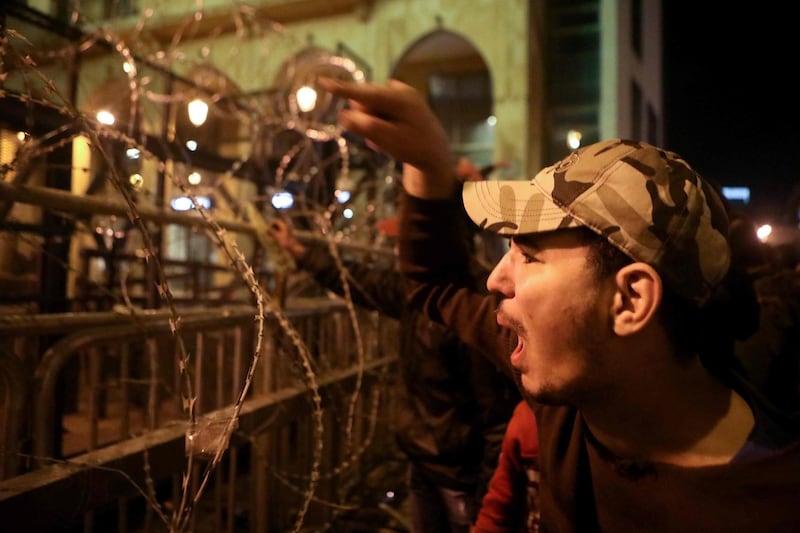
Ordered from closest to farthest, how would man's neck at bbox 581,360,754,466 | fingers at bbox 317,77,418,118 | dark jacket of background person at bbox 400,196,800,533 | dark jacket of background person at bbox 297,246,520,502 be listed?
dark jacket of background person at bbox 400,196,800,533 < man's neck at bbox 581,360,754,466 < fingers at bbox 317,77,418,118 < dark jacket of background person at bbox 297,246,520,502

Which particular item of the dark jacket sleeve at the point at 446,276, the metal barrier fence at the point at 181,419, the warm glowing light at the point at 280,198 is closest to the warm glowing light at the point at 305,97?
the warm glowing light at the point at 280,198

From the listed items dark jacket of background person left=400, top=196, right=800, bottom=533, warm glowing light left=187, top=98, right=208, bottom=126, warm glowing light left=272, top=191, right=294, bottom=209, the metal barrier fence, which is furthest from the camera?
warm glowing light left=187, top=98, right=208, bottom=126

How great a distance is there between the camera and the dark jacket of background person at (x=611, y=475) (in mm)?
1105

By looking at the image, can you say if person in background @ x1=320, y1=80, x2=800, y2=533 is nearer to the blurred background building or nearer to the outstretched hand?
the outstretched hand

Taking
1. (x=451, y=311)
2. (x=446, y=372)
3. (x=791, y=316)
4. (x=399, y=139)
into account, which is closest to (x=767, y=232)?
(x=791, y=316)

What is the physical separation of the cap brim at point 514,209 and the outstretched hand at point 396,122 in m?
0.23

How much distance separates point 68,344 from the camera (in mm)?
2137

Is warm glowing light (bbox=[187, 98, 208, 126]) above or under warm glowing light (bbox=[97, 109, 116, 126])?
above

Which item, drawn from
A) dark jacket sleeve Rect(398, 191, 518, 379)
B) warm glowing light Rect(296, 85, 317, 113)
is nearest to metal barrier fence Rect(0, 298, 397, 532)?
dark jacket sleeve Rect(398, 191, 518, 379)

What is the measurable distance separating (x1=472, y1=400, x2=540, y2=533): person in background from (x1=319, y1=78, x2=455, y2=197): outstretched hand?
0.86m

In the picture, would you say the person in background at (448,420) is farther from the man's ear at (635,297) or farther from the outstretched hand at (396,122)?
the man's ear at (635,297)

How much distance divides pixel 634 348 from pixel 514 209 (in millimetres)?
393

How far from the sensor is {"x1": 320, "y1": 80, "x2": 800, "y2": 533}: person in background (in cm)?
115

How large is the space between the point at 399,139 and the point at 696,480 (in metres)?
1.06
